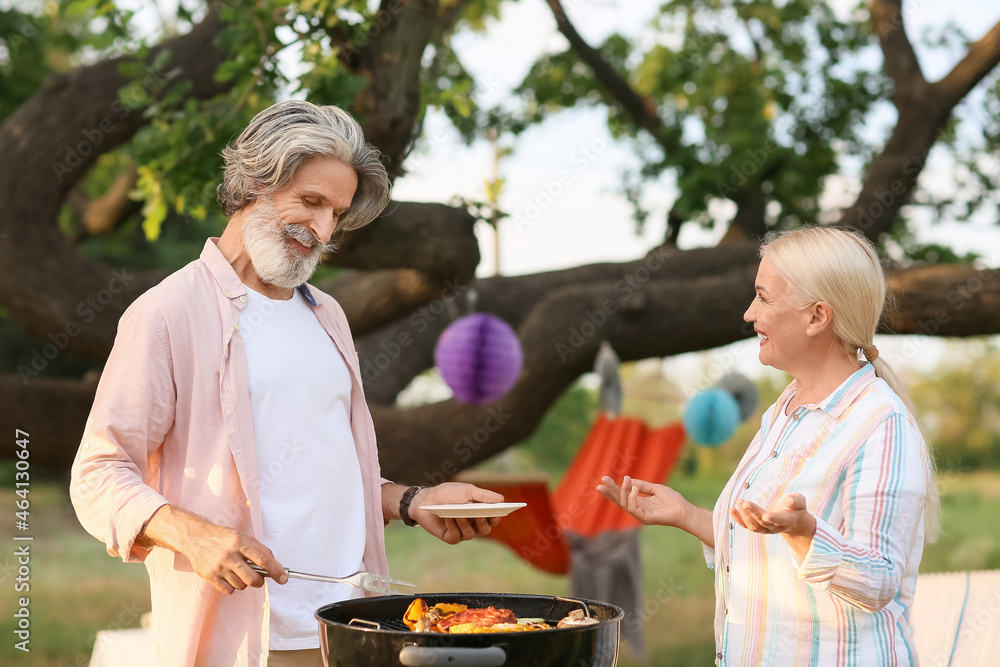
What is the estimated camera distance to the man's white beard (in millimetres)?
1777

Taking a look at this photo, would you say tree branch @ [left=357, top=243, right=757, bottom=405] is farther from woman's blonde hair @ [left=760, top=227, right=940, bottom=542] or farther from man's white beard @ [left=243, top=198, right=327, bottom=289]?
woman's blonde hair @ [left=760, top=227, right=940, bottom=542]

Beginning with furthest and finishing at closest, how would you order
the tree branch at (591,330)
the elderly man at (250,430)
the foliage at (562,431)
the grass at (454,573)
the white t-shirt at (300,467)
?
the foliage at (562,431) < the grass at (454,573) < the tree branch at (591,330) < the white t-shirt at (300,467) < the elderly man at (250,430)

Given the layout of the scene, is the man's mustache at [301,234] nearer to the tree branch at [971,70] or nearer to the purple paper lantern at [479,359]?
the purple paper lantern at [479,359]

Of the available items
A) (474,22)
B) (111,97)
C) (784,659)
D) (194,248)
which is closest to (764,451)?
(784,659)

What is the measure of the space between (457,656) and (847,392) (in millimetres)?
799

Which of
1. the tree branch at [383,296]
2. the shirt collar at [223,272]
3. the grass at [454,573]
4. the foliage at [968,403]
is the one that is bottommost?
the grass at [454,573]

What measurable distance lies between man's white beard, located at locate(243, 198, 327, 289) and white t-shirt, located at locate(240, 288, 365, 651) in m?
0.06

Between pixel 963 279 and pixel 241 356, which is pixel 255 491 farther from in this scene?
pixel 963 279

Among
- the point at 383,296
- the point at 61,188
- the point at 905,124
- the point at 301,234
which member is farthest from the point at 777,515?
the point at 905,124

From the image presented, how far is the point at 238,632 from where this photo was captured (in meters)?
1.65

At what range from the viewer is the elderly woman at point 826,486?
1430 mm

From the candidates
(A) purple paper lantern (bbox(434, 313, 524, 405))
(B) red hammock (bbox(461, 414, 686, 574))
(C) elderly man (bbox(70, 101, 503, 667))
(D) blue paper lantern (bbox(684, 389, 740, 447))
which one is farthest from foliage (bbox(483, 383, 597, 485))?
(C) elderly man (bbox(70, 101, 503, 667))

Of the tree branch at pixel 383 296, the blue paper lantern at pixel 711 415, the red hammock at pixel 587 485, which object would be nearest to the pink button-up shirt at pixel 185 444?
the tree branch at pixel 383 296

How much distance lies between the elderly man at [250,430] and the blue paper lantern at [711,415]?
3703mm
